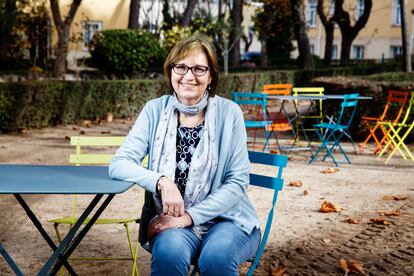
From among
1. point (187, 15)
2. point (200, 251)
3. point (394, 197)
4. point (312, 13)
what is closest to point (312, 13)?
point (312, 13)

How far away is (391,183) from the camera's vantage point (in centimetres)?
929

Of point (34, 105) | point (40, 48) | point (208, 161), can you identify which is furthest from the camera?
point (40, 48)

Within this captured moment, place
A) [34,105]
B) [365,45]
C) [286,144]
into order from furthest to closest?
[365,45] → [34,105] → [286,144]

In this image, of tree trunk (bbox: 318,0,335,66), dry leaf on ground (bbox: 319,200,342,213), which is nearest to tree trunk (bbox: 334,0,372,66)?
tree trunk (bbox: 318,0,335,66)

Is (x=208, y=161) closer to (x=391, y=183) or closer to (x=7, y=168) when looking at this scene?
(x=7, y=168)

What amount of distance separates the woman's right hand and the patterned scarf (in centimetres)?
13

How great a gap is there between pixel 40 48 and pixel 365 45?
2579 cm

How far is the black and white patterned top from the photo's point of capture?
3.96 metres

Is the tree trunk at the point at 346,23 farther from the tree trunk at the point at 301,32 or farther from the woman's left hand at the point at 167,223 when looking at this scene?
the woman's left hand at the point at 167,223

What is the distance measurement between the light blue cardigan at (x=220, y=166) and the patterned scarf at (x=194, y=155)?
5 centimetres

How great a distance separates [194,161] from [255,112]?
16304 mm

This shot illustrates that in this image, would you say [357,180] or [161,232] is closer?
[161,232]

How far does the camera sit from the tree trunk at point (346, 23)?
33.8m

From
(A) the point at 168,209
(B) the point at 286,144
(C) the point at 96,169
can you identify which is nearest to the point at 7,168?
(C) the point at 96,169
